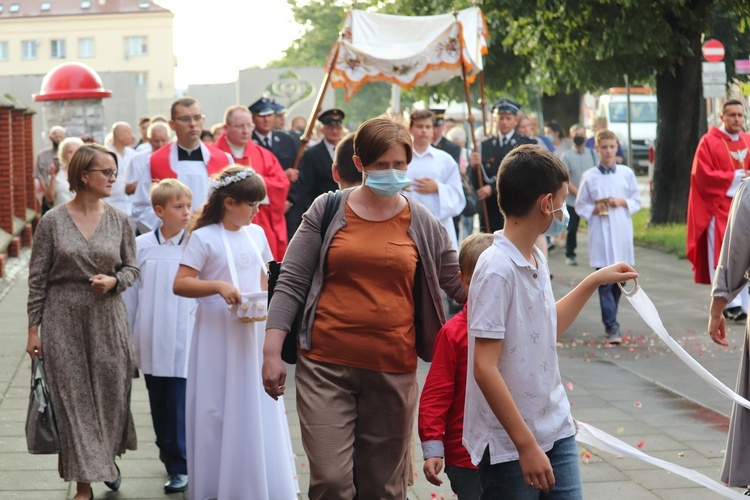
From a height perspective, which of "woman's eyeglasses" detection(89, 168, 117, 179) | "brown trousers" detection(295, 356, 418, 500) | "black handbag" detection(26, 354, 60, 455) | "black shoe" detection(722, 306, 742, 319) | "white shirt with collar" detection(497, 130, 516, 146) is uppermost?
"white shirt with collar" detection(497, 130, 516, 146)

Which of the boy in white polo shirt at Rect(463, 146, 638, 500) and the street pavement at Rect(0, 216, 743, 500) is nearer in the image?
the boy in white polo shirt at Rect(463, 146, 638, 500)

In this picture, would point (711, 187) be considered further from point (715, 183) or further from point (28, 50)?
point (28, 50)

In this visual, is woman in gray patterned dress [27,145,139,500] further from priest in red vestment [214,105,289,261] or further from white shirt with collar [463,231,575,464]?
priest in red vestment [214,105,289,261]

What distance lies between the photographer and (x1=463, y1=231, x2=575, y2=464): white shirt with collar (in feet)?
12.9

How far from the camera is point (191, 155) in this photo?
9164 mm

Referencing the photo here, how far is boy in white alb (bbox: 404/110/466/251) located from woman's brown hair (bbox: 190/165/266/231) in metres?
4.82

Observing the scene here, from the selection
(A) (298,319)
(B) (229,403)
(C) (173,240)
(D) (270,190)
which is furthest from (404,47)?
(A) (298,319)

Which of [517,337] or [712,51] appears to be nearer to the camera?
[517,337]

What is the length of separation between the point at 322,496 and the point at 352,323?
2.15 feet

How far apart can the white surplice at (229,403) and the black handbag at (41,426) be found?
67 cm

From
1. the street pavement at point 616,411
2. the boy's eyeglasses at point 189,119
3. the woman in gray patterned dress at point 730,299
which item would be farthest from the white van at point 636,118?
the woman in gray patterned dress at point 730,299

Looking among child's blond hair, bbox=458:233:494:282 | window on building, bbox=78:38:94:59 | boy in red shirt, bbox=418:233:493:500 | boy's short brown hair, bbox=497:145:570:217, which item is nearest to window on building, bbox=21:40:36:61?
window on building, bbox=78:38:94:59

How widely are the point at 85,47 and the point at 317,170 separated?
97964mm

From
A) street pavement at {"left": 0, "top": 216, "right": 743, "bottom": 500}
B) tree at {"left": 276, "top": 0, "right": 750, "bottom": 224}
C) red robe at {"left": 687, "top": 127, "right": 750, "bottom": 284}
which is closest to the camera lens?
street pavement at {"left": 0, "top": 216, "right": 743, "bottom": 500}
